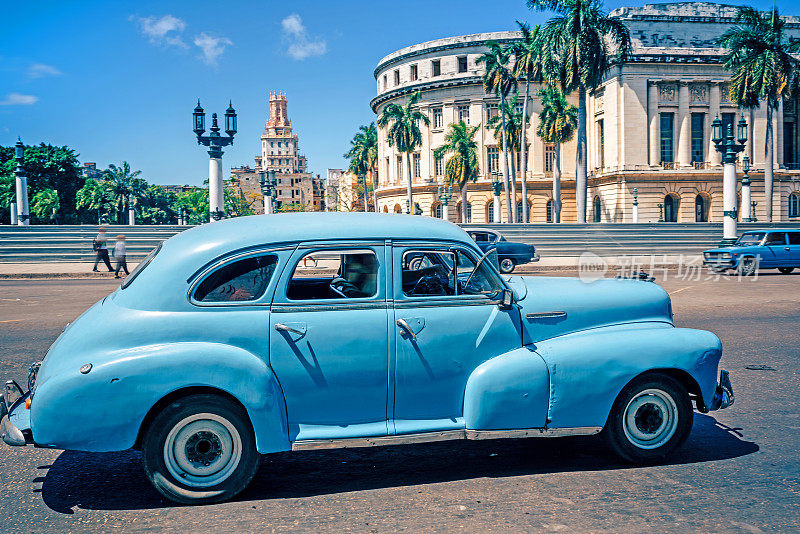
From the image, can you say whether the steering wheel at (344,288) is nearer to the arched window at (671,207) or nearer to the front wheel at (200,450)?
the front wheel at (200,450)

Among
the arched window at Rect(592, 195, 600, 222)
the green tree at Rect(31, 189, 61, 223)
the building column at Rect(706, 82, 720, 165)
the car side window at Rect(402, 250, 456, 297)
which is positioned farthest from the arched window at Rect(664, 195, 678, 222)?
the green tree at Rect(31, 189, 61, 223)

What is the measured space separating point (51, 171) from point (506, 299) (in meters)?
80.5

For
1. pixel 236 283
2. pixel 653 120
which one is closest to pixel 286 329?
pixel 236 283

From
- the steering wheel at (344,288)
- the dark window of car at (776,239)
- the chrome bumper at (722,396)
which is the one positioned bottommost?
the chrome bumper at (722,396)

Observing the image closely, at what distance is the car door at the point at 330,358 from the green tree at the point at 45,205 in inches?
2889

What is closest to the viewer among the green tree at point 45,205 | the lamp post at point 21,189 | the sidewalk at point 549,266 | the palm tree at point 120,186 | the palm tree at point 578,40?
the sidewalk at point 549,266

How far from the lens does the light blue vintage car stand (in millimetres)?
3797

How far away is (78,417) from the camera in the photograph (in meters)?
3.71

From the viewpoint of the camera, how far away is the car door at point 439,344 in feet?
13.5

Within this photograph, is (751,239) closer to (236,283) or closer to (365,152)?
(236,283)

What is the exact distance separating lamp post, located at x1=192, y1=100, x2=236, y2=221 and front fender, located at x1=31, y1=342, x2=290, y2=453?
70.5ft

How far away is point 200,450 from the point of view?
12.7 ft

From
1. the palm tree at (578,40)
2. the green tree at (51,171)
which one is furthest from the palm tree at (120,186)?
the palm tree at (578,40)

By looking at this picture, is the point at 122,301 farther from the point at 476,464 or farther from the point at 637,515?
the point at 637,515
